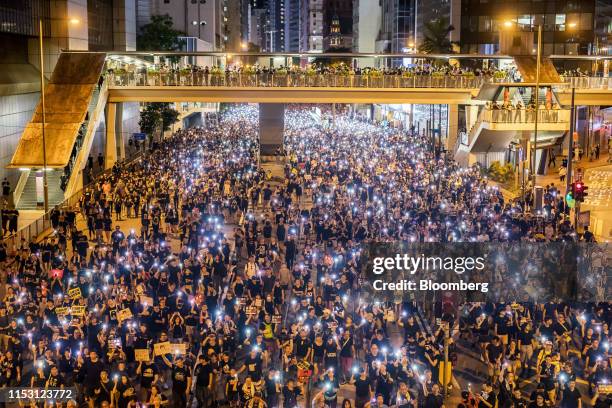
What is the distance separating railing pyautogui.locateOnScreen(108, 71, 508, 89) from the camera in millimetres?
46000

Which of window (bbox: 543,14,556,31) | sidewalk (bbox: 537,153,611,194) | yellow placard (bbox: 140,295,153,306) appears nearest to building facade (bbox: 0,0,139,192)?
yellow placard (bbox: 140,295,153,306)

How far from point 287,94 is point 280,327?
29217 mm

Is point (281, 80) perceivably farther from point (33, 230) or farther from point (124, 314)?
point (124, 314)

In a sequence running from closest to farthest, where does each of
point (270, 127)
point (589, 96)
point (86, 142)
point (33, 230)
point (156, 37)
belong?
point (33, 230)
point (86, 142)
point (589, 96)
point (270, 127)
point (156, 37)

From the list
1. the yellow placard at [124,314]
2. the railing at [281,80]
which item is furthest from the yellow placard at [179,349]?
the railing at [281,80]

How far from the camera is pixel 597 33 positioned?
8019 cm

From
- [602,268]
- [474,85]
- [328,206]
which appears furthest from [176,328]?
[474,85]

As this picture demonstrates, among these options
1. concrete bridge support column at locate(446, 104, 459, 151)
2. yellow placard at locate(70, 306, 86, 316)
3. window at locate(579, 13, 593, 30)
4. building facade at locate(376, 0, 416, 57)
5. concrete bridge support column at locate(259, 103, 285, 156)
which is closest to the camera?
yellow placard at locate(70, 306, 86, 316)

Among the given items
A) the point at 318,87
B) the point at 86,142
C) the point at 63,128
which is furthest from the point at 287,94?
the point at 63,128

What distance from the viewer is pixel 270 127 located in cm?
5666

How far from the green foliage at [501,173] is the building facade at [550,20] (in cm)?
3577

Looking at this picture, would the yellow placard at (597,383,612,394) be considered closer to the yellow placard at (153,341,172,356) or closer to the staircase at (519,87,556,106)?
the yellow placard at (153,341,172,356)

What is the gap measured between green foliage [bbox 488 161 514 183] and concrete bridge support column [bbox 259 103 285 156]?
15997 mm

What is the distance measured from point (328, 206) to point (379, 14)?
116833 millimetres
